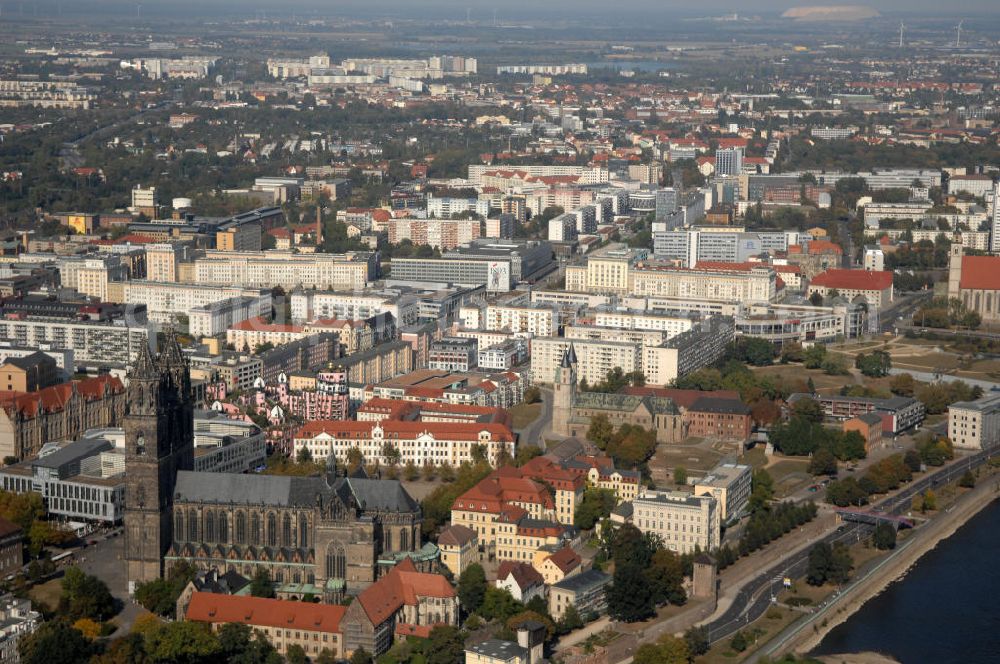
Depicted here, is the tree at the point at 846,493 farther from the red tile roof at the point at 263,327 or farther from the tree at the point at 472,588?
the red tile roof at the point at 263,327

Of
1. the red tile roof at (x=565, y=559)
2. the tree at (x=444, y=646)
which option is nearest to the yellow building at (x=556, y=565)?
the red tile roof at (x=565, y=559)

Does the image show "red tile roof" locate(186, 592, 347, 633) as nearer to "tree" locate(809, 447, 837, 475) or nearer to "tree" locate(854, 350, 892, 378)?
"tree" locate(809, 447, 837, 475)

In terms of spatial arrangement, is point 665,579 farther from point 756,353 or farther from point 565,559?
point 756,353

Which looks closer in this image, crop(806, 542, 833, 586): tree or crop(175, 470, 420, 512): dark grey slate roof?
crop(175, 470, 420, 512): dark grey slate roof

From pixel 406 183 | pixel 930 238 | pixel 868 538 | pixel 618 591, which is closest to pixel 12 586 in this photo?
pixel 618 591

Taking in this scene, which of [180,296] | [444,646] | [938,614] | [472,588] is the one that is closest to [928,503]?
[938,614]

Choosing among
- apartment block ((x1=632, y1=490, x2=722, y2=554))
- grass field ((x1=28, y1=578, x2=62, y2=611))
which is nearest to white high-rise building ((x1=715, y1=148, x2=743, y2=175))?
apartment block ((x1=632, y1=490, x2=722, y2=554))

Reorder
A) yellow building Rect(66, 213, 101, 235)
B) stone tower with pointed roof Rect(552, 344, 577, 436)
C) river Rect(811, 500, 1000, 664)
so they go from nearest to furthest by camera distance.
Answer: river Rect(811, 500, 1000, 664) → stone tower with pointed roof Rect(552, 344, 577, 436) → yellow building Rect(66, 213, 101, 235)
